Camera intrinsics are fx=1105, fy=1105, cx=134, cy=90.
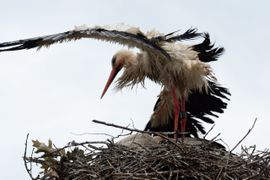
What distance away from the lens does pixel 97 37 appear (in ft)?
21.9

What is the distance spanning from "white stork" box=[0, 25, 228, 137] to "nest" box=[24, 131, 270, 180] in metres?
0.83

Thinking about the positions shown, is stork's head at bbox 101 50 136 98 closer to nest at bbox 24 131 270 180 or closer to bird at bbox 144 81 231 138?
bird at bbox 144 81 231 138

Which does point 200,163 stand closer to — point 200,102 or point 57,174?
point 57,174

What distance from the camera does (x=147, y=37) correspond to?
7121 millimetres

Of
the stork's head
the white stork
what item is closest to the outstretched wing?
the white stork

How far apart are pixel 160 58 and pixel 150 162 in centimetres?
142

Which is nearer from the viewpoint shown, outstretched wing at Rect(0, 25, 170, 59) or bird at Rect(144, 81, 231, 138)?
outstretched wing at Rect(0, 25, 170, 59)

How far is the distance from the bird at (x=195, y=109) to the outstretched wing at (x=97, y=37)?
0.86 m

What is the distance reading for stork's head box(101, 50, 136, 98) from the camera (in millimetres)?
7555

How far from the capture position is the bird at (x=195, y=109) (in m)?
7.58

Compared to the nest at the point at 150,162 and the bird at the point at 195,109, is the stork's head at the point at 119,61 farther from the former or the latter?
the nest at the point at 150,162

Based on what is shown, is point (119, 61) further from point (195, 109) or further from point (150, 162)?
point (150, 162)

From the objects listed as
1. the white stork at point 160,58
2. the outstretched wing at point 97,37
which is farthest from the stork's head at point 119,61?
the outstretched wing at point 97,37

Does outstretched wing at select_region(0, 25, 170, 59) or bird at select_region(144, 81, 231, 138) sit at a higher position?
outstretched wing at select_region(0, 25, 170, 59)
